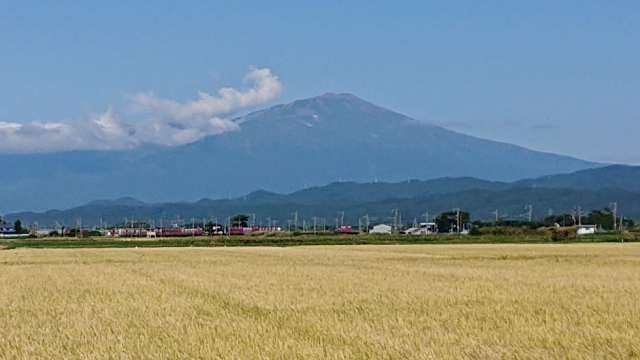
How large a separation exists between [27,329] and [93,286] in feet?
31.4

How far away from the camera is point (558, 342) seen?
1141 cm

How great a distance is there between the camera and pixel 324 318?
14.0 meters

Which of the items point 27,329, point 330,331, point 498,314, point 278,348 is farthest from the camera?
point 498,314

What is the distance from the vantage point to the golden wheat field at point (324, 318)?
10852 mm

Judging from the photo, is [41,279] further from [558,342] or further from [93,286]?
[558,342]

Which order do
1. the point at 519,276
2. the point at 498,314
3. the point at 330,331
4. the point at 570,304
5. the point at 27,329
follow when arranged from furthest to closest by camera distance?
the point at 519,276 → the point at 570,304 → the point at 498,314 → the point at 27,329 → the point at 330,331

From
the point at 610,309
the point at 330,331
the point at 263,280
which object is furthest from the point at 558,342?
the point at 263,280

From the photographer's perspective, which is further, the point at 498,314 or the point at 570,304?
the point at 570,304

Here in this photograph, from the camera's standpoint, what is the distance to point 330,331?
40.6 ft

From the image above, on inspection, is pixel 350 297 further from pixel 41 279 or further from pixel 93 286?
pixel 41 279

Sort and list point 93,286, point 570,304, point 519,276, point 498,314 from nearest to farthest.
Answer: point 498,314 → point 570,304 → point 93,286 → point 519,276

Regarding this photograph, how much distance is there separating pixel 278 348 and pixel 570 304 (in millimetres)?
7196

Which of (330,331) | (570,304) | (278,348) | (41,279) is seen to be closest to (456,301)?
(570,304)

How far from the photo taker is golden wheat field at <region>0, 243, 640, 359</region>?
427 inches
